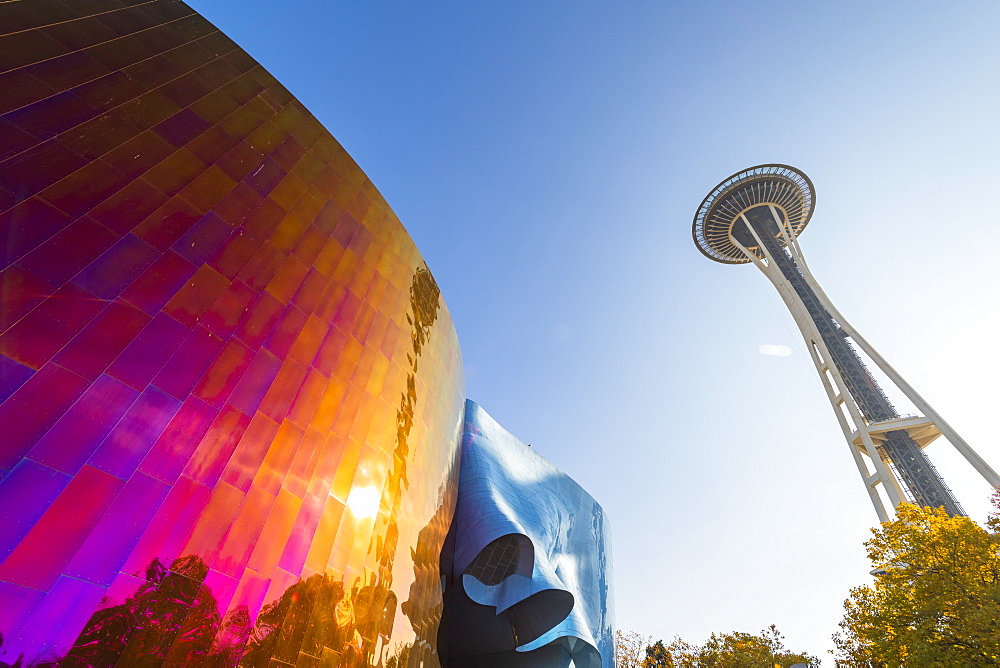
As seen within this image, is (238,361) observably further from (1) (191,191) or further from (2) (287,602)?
(2) (287,602)

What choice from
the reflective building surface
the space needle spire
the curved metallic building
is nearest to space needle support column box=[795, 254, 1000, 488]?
the space needle spire

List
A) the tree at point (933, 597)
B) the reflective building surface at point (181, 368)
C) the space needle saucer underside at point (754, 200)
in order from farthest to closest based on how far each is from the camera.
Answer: the space needle saucer underside at point (754, 200) → the tree at point (933, 597) → the reflective building surface at point (181, 368)

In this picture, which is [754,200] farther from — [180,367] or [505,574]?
[180,367]

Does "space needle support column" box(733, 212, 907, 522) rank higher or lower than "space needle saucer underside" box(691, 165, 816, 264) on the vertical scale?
lower

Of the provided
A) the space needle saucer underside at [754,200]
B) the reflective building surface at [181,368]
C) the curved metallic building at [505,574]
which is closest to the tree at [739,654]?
the curved metallic building at [505,574]

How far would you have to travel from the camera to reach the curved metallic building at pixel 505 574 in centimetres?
1870

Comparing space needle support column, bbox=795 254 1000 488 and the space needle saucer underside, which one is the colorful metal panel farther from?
the space needle saucer underside

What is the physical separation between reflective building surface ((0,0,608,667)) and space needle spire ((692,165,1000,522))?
2942cm

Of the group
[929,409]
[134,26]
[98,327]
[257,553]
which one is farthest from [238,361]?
[929,409]

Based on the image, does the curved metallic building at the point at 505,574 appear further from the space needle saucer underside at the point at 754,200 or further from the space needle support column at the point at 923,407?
the space needle saucer underside at the point at 754,200

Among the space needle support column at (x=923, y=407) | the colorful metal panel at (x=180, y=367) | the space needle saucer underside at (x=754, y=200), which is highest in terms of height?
the space needle saucer underside at (x=754, y=200)

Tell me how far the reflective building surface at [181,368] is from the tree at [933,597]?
1285cm

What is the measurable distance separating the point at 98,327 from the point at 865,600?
20333 millimetres

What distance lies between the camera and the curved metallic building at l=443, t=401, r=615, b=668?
1870 centimetres
